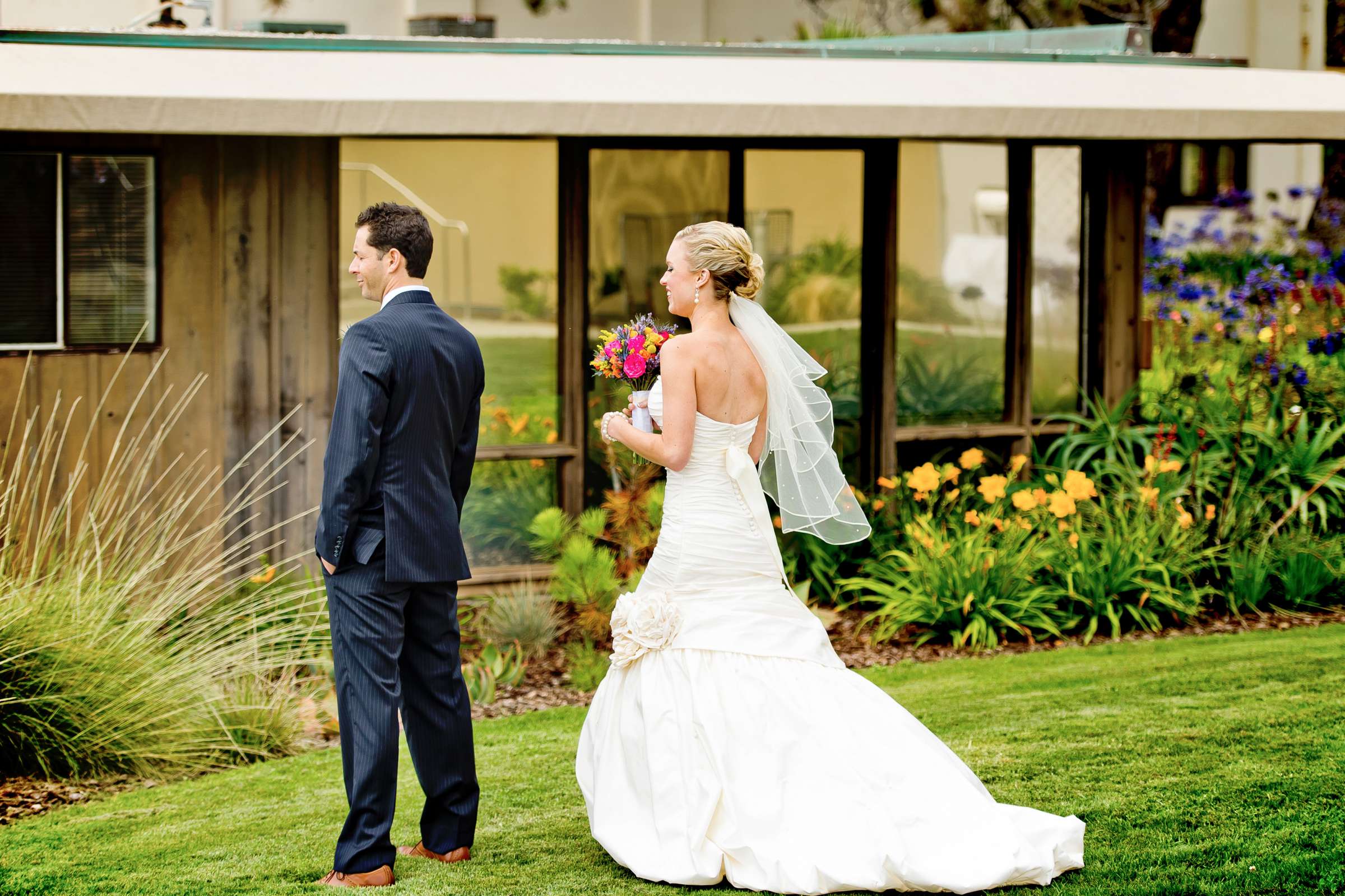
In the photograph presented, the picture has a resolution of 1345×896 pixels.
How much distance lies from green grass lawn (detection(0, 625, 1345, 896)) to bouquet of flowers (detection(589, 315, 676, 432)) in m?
1.12

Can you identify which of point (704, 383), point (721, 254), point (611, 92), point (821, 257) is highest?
point (611, 92)

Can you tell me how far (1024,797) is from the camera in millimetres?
4926

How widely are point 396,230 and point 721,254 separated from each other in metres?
0.92

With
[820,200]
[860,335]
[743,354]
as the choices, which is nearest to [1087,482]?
[860,335]

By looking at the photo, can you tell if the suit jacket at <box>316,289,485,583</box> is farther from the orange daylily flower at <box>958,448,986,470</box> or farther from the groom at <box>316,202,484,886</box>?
the orange daylily flower at <box>958,448,986,470</box>

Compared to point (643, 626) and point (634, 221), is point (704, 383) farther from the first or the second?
point (634, 221)

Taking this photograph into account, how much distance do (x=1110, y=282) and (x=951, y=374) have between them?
1143mm

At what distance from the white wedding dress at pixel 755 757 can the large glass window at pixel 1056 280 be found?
16.2 ft

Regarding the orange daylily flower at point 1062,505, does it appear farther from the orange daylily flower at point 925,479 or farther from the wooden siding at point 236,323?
the wooden siding at point 236,323

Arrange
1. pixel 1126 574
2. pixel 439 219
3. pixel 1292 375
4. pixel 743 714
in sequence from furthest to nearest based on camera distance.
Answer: pixel 1292 375 → pixel 439 219 → pixel 1126 574 → pixel 743 714

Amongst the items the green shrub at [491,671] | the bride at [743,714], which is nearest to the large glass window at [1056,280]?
the green shrub at [491,671]

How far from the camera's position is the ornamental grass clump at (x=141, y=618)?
5.32 meters

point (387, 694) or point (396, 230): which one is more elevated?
point (396, 230)

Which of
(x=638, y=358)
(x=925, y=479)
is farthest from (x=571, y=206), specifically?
(x=638, y=358)
